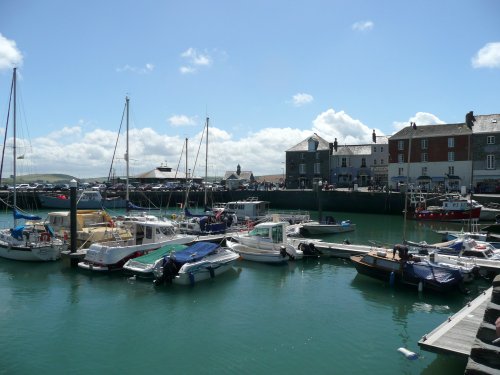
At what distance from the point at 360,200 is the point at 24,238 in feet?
153

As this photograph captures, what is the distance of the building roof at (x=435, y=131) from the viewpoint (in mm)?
63906

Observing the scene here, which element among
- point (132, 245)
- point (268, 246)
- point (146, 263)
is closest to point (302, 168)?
point (268, 246)

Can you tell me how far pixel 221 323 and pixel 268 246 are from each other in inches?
451

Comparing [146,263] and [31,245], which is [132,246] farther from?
[31,245]

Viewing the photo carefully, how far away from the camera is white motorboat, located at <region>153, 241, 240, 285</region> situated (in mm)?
22016

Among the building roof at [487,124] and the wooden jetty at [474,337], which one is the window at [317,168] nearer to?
the building roof at [487,124]

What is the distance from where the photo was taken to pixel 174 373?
12602 millimetres

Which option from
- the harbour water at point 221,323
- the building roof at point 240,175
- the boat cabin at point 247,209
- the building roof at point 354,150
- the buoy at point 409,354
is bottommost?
the harbour water at point 221,323

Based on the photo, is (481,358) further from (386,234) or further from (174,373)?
(386,234)

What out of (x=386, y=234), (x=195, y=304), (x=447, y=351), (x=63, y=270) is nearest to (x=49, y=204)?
(x=63, y=270)

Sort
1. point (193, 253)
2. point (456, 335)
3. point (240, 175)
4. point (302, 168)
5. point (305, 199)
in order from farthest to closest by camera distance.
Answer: point (240, 175) < point (302, 168) < point (305, 199) < point (193, 253) < point (456, 335)

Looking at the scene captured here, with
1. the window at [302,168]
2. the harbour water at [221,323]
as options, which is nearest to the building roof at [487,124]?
the window at [302,168]

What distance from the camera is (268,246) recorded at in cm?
2784

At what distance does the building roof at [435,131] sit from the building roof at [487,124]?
3.86 ft
